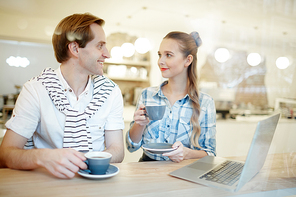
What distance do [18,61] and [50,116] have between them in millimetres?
507

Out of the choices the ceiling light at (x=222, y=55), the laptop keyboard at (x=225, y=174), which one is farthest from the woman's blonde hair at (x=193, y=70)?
the ceiling light at (x=222, y=55)

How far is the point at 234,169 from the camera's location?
0.95 meters

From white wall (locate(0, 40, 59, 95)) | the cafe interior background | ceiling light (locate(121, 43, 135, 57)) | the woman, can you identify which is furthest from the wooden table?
ceiling light (locate(121, 43, 135, 57))

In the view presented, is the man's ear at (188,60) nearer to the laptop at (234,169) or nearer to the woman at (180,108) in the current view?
the woman at (180,108)

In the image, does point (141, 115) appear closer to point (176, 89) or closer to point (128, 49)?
point (176, 89)

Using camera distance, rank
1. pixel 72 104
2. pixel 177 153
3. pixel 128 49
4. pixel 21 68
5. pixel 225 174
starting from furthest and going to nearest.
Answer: pixel 128 49 → pixel 21 68 → pixel 72 104 → pixel 177 153 → pixel 225 174

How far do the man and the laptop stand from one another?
14.2 inches

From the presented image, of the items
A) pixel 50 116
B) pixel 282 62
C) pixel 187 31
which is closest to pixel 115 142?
pixel 50 116

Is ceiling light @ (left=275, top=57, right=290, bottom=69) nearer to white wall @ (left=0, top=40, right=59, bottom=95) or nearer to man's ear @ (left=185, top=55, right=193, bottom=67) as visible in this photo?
man's ear @ (left=185, top=55, right=193, bottom=67)

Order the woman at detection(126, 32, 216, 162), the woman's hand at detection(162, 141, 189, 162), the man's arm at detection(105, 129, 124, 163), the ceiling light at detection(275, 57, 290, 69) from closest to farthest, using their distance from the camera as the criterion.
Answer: the woman's hand at detection(162, 141, 189, 162) → the man's arm at detection(105, 129, 124, 163) → the ceiling light at detection(275, 57, 290, 69) → the woman at detection(126, 32, 216, 162)

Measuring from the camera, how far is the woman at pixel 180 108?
4.42 feet

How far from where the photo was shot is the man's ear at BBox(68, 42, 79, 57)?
3.81 ft

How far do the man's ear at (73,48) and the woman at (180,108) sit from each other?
442mm

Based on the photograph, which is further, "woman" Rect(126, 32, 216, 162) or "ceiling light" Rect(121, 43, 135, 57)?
"ceiling light" Rect(121, 43, 135, 57)
